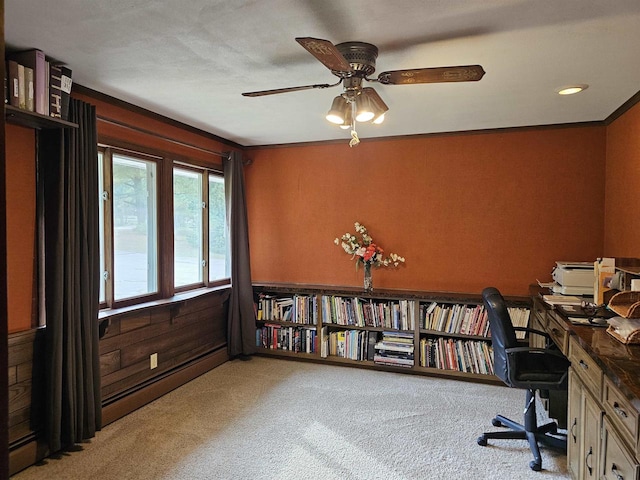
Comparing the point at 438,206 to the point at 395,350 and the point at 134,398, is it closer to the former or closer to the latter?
the point at 395,350

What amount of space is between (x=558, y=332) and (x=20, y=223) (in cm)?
331

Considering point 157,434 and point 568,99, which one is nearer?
point 157,434

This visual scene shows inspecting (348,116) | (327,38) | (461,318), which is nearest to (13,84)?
(327,38)

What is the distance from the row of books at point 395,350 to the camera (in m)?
4.02

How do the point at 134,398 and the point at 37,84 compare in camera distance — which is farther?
the point at 134,398

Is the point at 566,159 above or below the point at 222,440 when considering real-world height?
above

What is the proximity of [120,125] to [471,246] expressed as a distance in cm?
322

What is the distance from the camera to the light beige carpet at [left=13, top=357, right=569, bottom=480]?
2.42 meters

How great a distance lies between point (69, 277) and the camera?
8.52ft

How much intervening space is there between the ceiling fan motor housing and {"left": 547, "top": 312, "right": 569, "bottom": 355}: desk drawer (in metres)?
1.80

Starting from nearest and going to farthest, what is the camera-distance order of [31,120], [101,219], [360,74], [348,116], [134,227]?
[360,74] < [31,120] < [348,116] < [101,219] < [134,227]

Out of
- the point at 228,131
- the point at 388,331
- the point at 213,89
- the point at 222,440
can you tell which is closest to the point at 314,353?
the point at 388,331

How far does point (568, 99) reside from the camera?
9.96 feet

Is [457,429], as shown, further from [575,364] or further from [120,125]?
[120,125]
